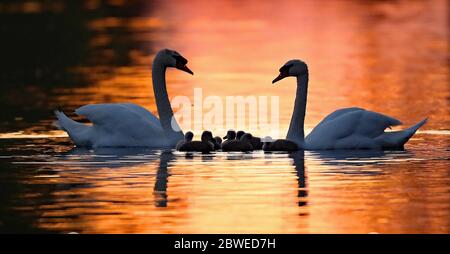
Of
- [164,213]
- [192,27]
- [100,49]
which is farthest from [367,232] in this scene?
[192,27]

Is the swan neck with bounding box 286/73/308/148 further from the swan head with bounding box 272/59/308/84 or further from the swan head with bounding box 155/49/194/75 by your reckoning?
the swan head with bounding box 155/49/194/75

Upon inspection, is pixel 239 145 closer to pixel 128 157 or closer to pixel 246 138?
pixel 246 138

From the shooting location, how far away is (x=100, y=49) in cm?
4125

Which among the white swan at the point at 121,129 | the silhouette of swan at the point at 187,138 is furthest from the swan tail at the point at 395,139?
the white swan at the point at 121,129

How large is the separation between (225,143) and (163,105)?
188 cm

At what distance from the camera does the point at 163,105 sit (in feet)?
70.9

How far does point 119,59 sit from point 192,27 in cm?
1261

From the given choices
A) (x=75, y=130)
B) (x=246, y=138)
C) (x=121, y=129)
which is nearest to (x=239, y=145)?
(x=246, y=138)

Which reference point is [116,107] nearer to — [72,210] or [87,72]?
[72,210]

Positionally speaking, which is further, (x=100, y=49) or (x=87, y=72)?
(x=100, y=49)

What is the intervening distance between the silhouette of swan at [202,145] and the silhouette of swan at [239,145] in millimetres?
207

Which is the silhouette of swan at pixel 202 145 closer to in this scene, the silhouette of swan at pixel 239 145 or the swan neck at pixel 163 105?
the silhouette of swan at pixel 239 145

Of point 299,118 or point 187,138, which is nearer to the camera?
point 187,138
